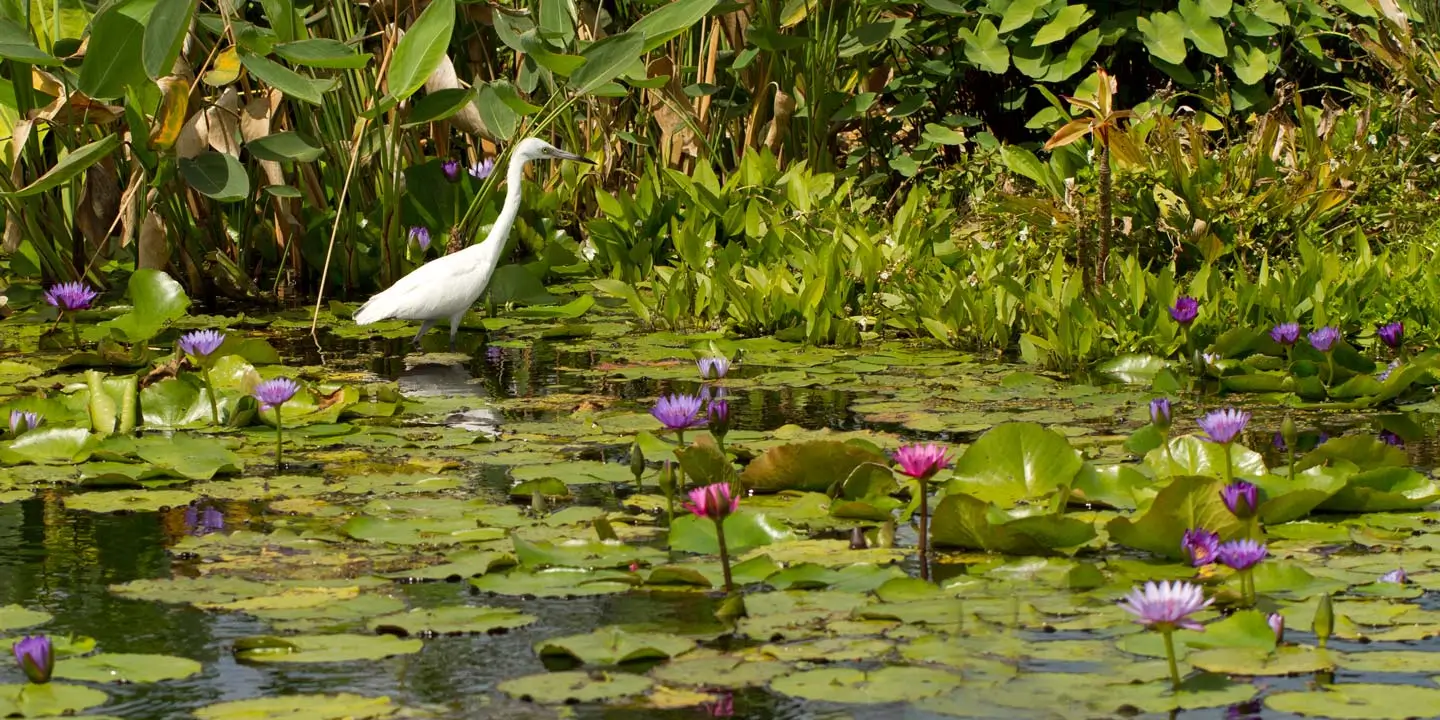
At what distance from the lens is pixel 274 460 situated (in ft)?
13.0

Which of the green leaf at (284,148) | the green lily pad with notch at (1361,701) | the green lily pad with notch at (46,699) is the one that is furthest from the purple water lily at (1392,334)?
the green leaf at (284,148)

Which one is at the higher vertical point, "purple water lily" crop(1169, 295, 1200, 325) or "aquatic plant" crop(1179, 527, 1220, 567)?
"purple water lily" crop(1169, 295, 1200, 325)

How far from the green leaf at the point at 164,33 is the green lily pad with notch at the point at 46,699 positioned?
339cm

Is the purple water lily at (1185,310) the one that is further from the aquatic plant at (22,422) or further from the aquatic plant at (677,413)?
the aquatic plant at (22,422)

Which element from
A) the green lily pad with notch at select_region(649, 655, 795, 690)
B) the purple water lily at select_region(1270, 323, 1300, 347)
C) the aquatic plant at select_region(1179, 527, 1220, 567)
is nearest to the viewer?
the green lily pad with notch at select_region(649, 655, 795, 690)

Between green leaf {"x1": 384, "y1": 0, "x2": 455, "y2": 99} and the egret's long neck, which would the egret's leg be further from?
green leaf {"x1": 384, "y1": 0, "x2": 455, "y2": 99}

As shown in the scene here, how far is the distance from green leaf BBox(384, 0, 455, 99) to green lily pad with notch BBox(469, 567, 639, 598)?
312cm

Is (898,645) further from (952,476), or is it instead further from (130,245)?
(130,245)

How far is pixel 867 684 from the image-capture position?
2293 mm

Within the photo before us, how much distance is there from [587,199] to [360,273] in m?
1.81

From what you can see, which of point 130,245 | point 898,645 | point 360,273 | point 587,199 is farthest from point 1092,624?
point 587,199

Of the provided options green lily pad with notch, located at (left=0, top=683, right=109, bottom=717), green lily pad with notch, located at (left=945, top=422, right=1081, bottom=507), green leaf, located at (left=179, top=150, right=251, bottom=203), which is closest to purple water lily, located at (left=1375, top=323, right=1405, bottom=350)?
green lily pad with notch, located at (left=945, top=422, right=1081, bottom=507)

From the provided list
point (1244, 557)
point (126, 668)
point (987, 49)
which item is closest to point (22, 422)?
point (126, 668)

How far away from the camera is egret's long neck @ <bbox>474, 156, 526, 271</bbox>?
5.71 metres
